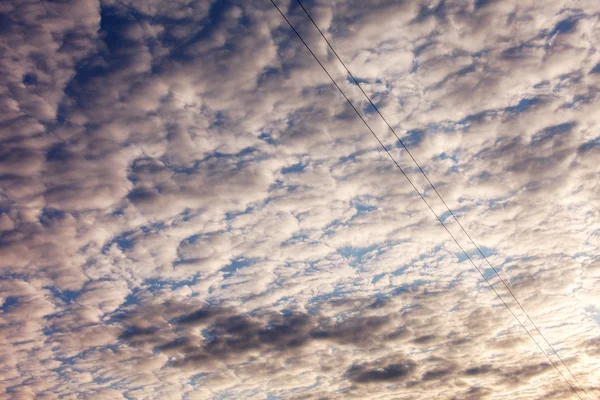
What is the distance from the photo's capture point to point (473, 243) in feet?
99.2

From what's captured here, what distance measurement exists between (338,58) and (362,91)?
5.98 ft

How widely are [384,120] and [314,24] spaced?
631 centimetres

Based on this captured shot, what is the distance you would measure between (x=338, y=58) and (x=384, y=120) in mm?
4149

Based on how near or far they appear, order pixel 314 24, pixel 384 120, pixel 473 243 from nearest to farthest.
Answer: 1. pixel 314 24
2. pixel 384 120
3. pixel 473 243

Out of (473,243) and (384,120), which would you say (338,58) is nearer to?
(384,120)

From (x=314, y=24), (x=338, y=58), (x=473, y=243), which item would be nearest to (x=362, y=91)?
(x=338, y=58)


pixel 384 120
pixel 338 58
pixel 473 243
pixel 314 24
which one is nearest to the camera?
pixel 314 24

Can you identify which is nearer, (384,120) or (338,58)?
(338,58)

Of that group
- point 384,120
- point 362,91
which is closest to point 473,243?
point 384,120

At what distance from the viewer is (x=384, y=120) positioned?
22.4 meters

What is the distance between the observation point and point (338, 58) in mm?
19938

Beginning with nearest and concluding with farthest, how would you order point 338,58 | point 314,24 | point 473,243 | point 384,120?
point 314,24
point 338,58
point 384,120
point 473,243

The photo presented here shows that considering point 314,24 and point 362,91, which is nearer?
point 314,24

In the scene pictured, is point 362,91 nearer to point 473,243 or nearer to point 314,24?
point 314,24
